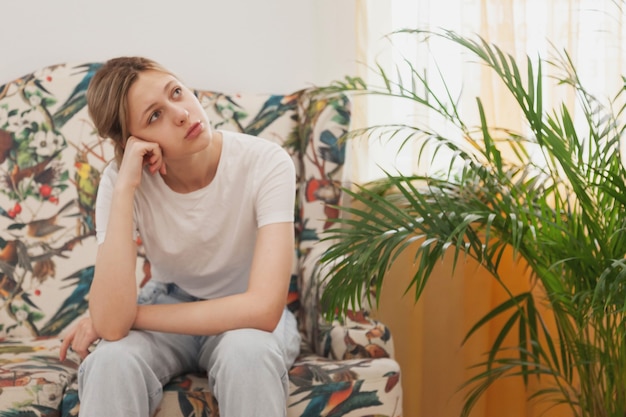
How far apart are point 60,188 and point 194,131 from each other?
769 mm

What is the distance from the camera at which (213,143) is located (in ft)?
6.16

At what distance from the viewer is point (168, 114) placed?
1.75m

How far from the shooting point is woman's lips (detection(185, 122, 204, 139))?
1.74m

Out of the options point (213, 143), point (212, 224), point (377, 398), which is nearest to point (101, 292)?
point (212, 224)

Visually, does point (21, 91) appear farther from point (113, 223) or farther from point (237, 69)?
point (113, 223)

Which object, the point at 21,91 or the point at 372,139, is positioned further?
the point at 372,139

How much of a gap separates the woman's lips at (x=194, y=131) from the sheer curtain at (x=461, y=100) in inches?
33.7

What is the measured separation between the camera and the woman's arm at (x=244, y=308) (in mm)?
1676

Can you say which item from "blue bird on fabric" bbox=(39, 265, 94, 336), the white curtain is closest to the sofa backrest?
"blue bird on fabric" bbox=(39, 265, 94, 336)

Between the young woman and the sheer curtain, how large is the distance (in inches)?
30.1

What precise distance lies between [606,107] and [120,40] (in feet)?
4.74

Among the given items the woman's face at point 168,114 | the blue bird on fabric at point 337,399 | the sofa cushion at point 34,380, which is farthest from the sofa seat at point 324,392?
the woman's face at point 168,114

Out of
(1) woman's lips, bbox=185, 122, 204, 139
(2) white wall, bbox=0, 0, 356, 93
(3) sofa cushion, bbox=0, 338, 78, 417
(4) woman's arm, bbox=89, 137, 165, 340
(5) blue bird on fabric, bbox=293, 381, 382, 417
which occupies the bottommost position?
(5) blue bird on fabric, bbox=293, 381, 382, 417

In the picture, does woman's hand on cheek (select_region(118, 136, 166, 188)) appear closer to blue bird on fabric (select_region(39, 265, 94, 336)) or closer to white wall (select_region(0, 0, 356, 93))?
blue bird on fabric (select_region(39, 265, 94, 336))
